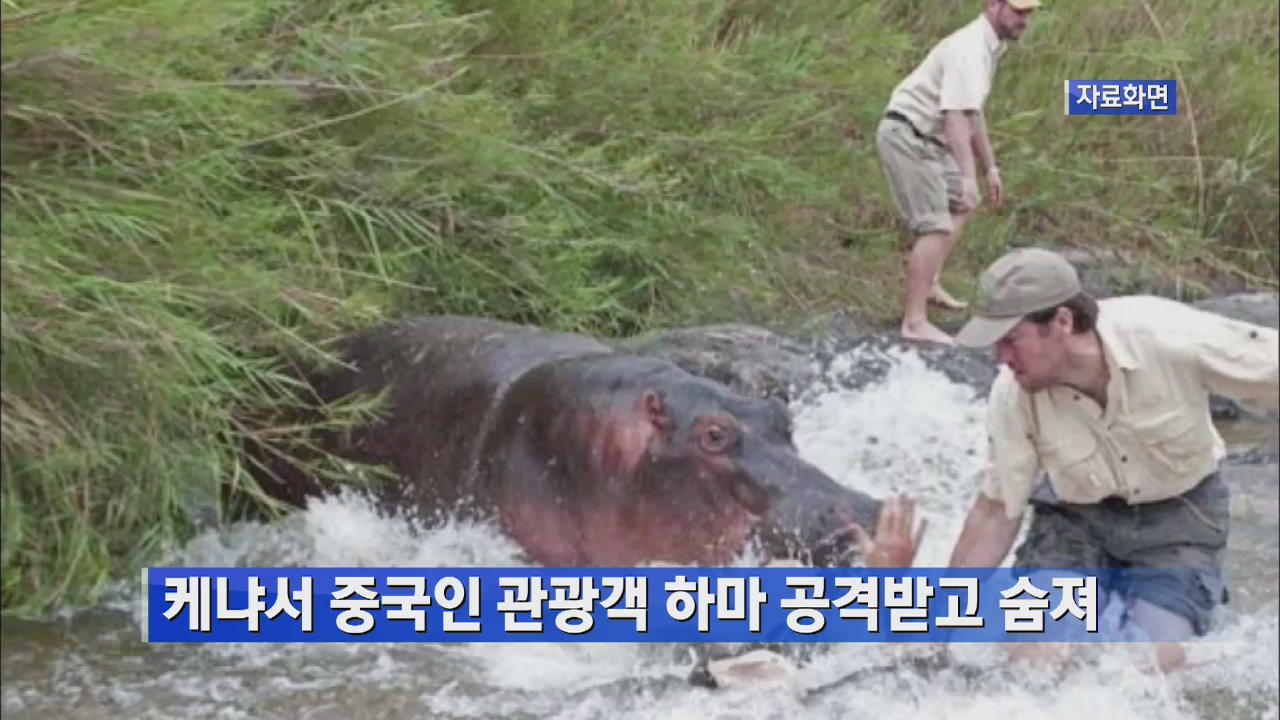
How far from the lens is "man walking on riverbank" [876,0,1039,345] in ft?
10.5

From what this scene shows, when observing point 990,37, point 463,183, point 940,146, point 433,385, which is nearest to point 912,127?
point 940,146

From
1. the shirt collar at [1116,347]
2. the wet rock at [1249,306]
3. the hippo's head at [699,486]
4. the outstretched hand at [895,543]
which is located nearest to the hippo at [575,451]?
the hippo's head at [699,486]

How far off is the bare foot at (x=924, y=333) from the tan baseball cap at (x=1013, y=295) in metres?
1.37

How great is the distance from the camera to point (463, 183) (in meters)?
3.49

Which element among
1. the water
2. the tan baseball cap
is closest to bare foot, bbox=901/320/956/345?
the water

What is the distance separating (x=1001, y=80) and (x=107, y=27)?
1569 mm

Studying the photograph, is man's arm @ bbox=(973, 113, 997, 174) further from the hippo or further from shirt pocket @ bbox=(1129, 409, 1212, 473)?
shirt pocket @ bbox=(1129, 409, 1212, 473)

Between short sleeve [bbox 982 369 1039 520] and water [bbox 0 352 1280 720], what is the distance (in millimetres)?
219

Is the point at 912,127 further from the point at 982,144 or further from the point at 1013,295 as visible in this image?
the point at 1013,295

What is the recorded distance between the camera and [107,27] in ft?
8.59

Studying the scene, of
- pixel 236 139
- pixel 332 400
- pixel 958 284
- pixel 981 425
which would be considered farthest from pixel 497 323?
pixel 981 425

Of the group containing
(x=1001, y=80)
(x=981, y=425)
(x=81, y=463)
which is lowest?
(x=981, y=425)

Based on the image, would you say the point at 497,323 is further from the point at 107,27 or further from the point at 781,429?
the point at 107,27
